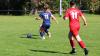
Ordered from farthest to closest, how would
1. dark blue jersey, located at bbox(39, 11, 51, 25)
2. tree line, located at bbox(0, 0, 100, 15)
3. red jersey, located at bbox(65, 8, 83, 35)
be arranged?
tree line, located at bbox(0, 0, 100, 15) → dark blue jersey, located at bbox(39, 11, 51, 25) → red jersey, located at bbox(65, 8, 83, 35)

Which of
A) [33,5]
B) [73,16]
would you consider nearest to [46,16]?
[73,16]

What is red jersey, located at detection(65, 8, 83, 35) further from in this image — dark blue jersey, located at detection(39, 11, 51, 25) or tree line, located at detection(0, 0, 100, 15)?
tree line, located at detection(0, 0, 100, 15)

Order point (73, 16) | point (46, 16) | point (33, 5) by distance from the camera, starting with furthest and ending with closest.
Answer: point (33, 5)
point (46, 16)
point (73, 16)

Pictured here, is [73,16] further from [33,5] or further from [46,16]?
[33,5]

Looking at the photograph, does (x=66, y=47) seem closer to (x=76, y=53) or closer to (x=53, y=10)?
(x=76, y=53)

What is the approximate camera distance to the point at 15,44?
16750 millimetres

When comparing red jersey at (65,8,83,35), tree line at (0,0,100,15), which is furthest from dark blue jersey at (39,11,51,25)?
tree line at (0,0,100,15)

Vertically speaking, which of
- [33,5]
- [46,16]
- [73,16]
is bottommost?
[33,5]

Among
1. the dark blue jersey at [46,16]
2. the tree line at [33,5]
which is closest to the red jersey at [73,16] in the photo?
the dark blue jersey at [46,16]

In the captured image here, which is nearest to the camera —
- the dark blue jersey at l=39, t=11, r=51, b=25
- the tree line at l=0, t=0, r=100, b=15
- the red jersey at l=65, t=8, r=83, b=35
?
the red jersey at l=65, t=8, r=83, b=35

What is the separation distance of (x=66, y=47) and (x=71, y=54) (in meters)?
2.17

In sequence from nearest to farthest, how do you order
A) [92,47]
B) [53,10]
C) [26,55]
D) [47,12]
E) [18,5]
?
[26,55] → [92,47] → [47,12] → [53,10] → [18,5]

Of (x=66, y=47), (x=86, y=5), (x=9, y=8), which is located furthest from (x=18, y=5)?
(x=66, y=47)

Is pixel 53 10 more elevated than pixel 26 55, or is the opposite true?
pixel 26 55
